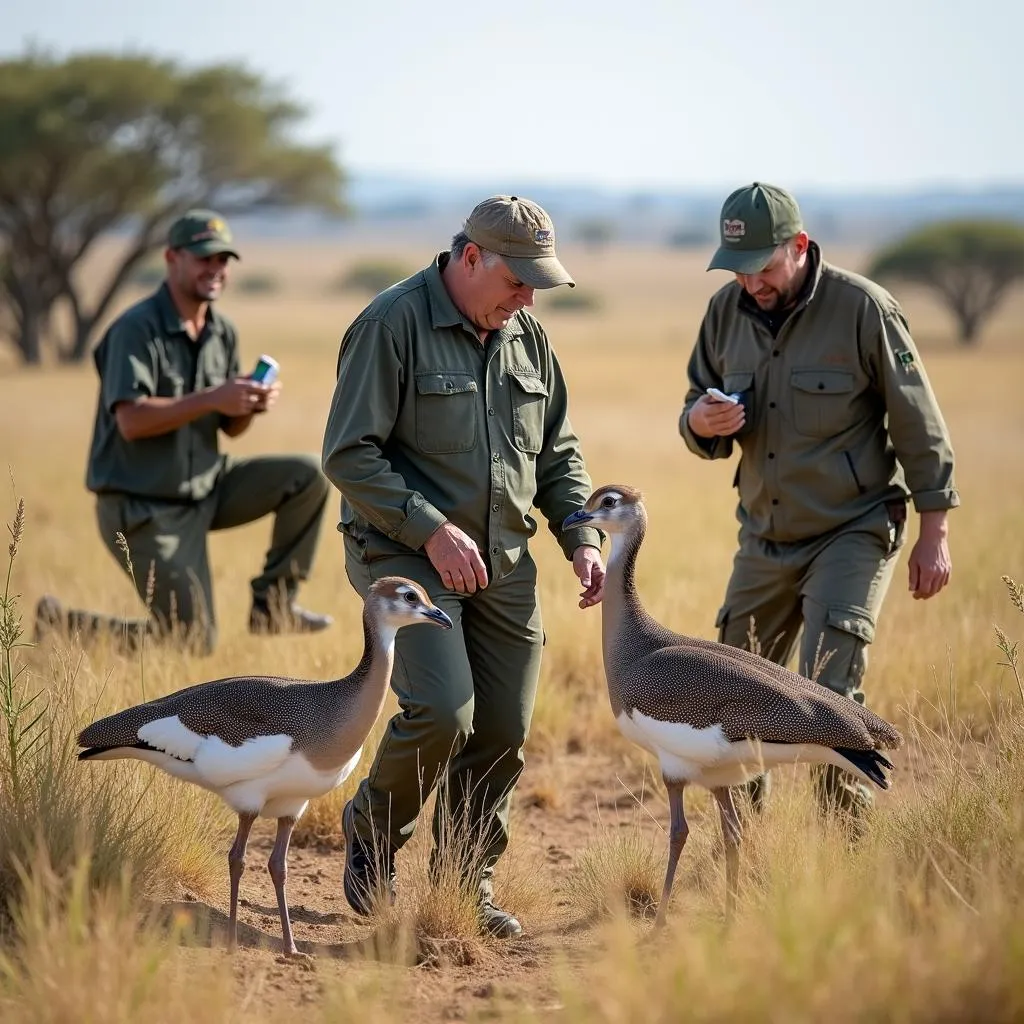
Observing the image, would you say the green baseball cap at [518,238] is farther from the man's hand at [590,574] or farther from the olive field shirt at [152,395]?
the olive field shirt at [152,395]

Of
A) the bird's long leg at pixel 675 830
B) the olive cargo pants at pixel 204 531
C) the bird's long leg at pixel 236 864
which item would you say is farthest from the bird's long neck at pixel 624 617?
the olive cargo pants at pixel 204 531

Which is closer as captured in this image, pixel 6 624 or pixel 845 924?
pixel 845 924

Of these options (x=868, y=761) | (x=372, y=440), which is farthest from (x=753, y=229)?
(x=868, y=761)

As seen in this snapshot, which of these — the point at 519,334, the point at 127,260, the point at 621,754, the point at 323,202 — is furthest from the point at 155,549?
the point at 323,202

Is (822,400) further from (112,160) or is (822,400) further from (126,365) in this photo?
(112,160)

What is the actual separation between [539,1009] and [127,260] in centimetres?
3541

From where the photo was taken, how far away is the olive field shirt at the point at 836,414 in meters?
6.03

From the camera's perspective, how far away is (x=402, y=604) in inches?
→ 195

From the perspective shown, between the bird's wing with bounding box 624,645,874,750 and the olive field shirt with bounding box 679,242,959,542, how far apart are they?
1.30 metres

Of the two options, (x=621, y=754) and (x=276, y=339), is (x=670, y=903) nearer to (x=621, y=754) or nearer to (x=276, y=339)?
(x=621, y=754)

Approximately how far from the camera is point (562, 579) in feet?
34.4

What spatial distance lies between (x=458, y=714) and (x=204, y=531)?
4.02 metres

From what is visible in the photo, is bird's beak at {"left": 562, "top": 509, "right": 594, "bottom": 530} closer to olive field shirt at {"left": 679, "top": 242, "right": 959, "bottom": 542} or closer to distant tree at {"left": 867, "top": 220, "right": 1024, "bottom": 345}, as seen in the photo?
olive field shirt at {"left": 679, "top": 242, "right": 959, "bottom": 542}

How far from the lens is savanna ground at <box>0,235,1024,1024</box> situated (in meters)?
3.66
